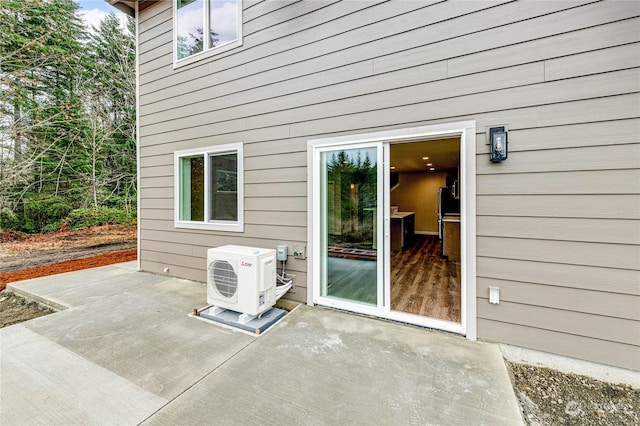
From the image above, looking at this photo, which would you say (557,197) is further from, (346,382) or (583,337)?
(346,382)

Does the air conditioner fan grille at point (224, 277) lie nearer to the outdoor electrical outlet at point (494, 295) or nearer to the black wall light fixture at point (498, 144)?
the outdoor electrical outlet at point (494, 295)

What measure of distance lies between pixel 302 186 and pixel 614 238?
2.84 m

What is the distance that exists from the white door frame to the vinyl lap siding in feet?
0.25

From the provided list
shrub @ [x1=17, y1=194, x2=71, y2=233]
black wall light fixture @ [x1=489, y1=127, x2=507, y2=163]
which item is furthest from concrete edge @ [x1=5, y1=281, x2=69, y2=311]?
black wall light fixture @ [x1=489, y1=127, x2=507, y2=163]

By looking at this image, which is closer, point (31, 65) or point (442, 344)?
point (442, 344)

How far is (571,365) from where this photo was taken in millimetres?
2070

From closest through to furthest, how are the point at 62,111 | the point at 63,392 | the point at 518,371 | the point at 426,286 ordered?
the point at 63,392, the point at 518,371, the point at 426,286, the point at 62,111

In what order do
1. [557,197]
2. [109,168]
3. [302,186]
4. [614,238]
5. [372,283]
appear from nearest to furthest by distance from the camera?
[614,238] → [557,197] → [372,283] → [302,186] → [109,168]

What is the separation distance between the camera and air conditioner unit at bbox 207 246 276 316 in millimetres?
2664

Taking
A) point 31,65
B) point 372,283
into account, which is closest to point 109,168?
point 31,65

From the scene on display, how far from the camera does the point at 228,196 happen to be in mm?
3871

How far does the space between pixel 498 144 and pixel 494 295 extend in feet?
4.46

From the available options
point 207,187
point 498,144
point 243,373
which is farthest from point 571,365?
point 207,187

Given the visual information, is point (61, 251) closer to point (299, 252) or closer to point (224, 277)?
point (224, 277)
